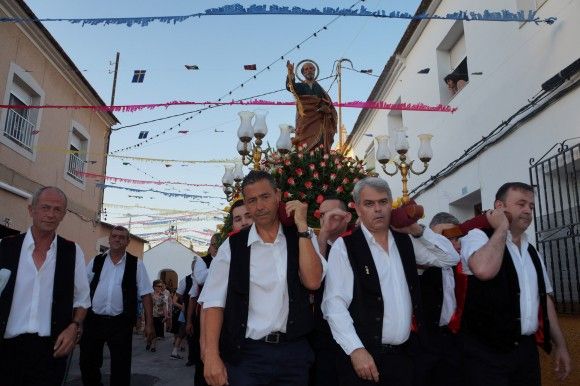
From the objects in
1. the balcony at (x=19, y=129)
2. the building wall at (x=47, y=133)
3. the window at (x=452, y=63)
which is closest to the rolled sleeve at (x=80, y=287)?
the window at (x=452, y=63)

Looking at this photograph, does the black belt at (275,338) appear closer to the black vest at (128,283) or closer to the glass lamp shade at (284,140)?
the black vest at (128,283)

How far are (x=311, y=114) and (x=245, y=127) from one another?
113 cm

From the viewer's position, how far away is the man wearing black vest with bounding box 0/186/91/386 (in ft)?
10.0

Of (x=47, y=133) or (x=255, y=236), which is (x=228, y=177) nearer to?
(x=255, y=236)

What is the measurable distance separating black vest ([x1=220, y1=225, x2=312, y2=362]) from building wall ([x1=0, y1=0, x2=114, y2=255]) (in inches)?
364

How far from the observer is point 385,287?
99.9 inches

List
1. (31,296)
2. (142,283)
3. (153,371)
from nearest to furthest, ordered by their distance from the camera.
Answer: (31,296) → (142,283) → (153,371)

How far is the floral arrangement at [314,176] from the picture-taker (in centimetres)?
511

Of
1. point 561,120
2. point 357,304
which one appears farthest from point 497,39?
point 357,304

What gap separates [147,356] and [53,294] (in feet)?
21.1

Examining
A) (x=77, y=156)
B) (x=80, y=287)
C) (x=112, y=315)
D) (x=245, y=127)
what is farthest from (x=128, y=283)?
(x=77, y=156)

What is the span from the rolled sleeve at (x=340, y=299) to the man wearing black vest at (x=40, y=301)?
1.85 m

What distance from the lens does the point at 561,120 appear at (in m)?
5.49

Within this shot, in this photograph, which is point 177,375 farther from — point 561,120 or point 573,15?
point 573,15
